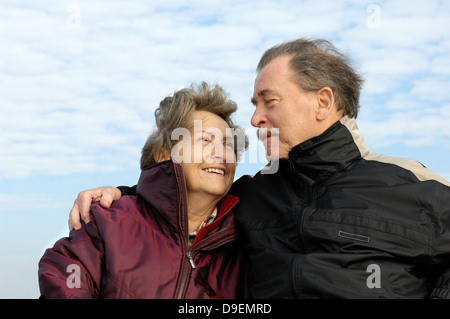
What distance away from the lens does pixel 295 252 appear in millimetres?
2943

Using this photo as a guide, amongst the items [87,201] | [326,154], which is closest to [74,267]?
[87,201]

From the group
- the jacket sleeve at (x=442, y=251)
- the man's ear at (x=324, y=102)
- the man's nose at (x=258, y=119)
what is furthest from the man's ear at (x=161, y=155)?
the jacket sleeve at (x=442, y=251)

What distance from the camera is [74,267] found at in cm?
280

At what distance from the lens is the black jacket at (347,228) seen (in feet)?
9.07

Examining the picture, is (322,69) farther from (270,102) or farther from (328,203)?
(328,203)

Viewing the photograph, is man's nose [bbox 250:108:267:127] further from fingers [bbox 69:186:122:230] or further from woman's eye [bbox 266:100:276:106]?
fingers [bbox 69:186:122:230]

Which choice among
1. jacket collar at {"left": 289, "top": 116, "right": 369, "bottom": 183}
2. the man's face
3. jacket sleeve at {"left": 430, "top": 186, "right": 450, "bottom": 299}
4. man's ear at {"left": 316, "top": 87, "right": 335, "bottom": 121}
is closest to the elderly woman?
the man's face

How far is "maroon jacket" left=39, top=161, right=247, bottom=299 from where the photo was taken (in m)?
2.82

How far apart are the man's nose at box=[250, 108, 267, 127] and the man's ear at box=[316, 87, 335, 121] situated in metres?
0.39

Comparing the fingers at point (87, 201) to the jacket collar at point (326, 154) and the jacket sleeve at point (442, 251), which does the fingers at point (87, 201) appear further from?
the jacket sleeve at point (442, 251)

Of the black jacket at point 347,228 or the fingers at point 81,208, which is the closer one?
the black jacket at point 347,228

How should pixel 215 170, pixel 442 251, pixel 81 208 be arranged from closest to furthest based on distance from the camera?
pixel 442 251 < pixel 81 208 < pixel 215 170

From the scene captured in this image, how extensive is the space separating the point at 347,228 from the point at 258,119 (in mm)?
1050
